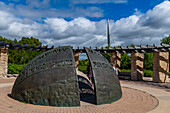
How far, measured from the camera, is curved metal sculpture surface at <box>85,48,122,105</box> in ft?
20.0

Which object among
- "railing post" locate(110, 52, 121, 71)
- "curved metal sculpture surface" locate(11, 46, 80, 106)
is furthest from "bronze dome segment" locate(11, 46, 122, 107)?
"railing post" locate(110, 52, 121, 71)

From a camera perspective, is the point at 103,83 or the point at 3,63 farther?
the point at 3,63

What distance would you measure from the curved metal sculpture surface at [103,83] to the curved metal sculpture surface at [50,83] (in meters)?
0.91

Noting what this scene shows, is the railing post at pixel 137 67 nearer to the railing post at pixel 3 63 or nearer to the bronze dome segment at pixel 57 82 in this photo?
the bronze dome segment at pixel 57 82

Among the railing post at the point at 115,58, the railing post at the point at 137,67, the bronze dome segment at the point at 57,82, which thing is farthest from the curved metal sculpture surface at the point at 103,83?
the railing post at the point at 115,58

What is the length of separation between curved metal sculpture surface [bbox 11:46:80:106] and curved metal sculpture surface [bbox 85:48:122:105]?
36.0 inches

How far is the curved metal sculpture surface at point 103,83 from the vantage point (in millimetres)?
6109

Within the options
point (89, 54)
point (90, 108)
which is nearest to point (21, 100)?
point (90, 108)

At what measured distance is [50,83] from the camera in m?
5.88

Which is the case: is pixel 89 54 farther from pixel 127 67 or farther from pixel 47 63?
pixel 127 67

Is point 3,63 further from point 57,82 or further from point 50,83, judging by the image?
point 57,82

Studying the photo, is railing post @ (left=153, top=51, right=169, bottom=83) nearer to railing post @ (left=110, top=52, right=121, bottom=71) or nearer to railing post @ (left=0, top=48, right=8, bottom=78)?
Answer: railing post @ (left=110, top=52, right=121, bottom=71)

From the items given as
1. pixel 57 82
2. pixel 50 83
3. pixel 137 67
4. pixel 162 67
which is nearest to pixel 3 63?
pixel 50 83

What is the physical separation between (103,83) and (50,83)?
2378 mm
